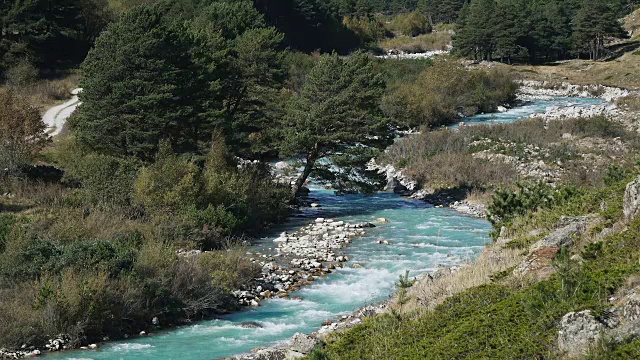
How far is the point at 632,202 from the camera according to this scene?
471 inches

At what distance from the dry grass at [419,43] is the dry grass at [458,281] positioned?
106 meters

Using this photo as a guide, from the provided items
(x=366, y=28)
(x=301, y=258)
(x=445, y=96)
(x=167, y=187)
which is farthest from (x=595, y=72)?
(x=167, y=187)

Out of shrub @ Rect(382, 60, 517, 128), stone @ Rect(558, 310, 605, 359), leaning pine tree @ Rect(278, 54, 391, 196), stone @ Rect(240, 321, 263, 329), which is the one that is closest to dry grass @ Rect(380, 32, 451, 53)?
shrub @ Rect(382, 60, 517, 128)

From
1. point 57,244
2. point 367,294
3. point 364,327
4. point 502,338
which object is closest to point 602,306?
point 502,338

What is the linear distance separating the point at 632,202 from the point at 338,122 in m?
20.4

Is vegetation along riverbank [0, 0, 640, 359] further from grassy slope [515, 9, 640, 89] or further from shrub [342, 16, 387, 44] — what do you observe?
shrub [342, 16, 387, 44]

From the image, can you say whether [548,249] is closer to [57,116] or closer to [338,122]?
[338,122]

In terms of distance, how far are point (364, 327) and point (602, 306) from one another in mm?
4039

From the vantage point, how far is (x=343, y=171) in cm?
3481

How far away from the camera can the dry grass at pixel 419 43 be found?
392ft

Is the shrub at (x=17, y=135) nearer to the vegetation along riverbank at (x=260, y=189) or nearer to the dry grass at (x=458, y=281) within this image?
the vegetation along riverbank at (x=260, y=189)

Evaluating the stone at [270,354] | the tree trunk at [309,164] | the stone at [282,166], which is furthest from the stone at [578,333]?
the stone at [282,166]

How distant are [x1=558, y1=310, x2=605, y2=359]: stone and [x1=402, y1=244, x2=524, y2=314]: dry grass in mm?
3114

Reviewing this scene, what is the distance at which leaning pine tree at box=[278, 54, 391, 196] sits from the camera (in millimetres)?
31609
